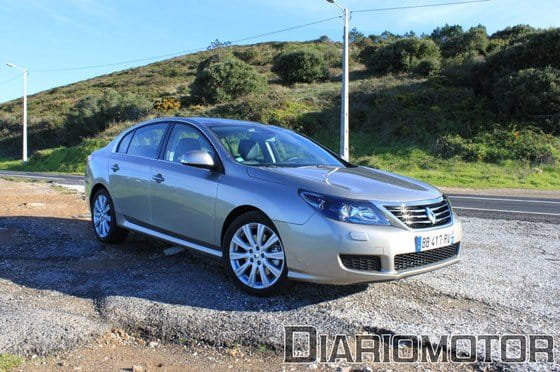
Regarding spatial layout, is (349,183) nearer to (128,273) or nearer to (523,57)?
(128,273)

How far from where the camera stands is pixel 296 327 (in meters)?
3.53

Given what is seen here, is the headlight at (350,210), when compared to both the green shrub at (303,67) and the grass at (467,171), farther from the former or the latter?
the green shrub at (303,67)

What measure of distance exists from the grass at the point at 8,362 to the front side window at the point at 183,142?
2420mm

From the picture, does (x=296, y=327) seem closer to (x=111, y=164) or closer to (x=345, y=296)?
(x=345, y=296)

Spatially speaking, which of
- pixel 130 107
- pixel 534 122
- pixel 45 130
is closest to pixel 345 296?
pixel 534 122

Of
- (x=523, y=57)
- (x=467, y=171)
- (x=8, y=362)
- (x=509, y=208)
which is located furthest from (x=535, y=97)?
(x=8, y=362)

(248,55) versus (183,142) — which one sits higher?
(248,55)

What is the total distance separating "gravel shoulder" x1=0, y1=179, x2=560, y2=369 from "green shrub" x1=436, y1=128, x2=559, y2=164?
1601cm

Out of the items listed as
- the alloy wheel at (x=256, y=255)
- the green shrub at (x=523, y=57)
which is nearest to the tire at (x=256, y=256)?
the alloy wheel at (x=256, y=255)

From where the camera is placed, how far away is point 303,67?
41.2m

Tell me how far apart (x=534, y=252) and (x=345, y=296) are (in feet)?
10.1

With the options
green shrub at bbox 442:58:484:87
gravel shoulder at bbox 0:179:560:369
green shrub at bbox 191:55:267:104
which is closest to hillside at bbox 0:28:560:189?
green shrub at bbox 442:58:484:87

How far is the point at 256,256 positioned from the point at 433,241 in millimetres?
1445

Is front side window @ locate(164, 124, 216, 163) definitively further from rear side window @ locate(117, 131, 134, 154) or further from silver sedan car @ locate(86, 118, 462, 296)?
rear side window @ locate(117, 131, 134, 154)
